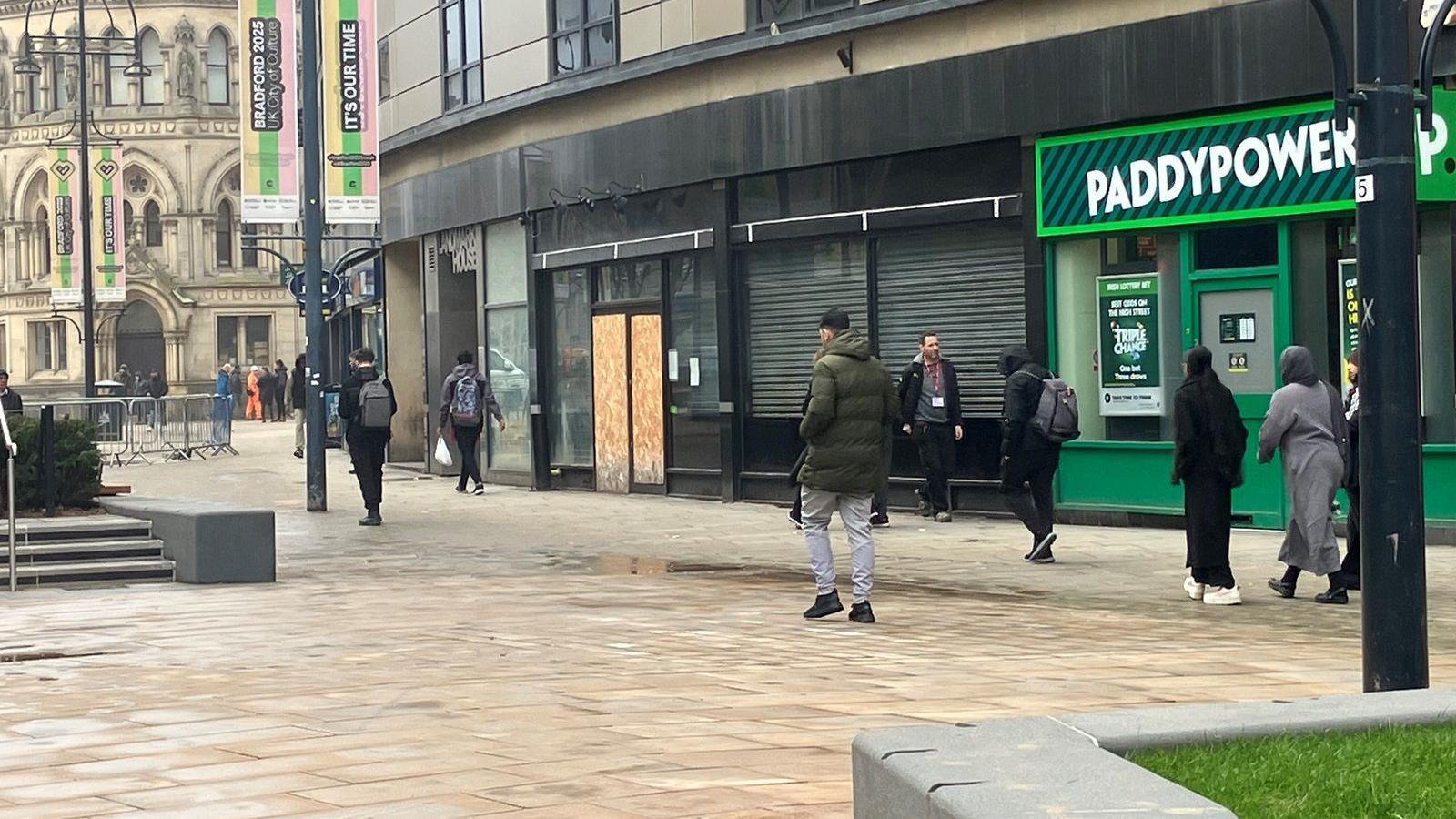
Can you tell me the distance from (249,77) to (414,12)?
4.45 meters

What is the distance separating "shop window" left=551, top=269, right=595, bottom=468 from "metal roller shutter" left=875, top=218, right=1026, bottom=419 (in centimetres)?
597

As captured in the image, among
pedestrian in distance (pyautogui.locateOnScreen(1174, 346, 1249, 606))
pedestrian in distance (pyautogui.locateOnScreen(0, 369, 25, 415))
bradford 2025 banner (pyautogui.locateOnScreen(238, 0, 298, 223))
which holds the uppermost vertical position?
bradford 2025 banner (pyautogui.locateOnScreen(238, 0, 298, 223))

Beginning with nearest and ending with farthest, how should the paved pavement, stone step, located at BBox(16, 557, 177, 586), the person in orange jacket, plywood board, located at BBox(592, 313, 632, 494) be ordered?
1. the paved pavement
2. stone step, located at BBox(16, 557, 177, 586)
3. plywood board, located at BBox(592, 313, 632, 494)
4. the person in orange jacket

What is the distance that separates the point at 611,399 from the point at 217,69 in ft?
185

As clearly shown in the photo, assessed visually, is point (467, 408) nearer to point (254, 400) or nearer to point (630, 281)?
point (630, 281)

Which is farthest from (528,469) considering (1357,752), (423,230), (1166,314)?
(1357,752)

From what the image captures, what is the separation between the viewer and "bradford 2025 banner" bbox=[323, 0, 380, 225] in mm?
26656

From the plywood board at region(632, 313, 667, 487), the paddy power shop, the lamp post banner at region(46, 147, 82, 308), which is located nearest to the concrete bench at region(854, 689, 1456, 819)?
the paddy power shop

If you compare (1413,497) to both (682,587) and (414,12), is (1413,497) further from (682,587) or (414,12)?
(414,12)

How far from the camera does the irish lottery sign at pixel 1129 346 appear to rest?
1831cm

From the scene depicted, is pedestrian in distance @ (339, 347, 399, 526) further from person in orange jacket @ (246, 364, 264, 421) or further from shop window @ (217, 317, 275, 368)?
shop window @ (217, 317, 275, 368)

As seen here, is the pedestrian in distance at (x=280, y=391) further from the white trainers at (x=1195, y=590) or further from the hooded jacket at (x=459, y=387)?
the white trainers at (x=1195, y=590)

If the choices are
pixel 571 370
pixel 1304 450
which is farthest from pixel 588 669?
pixel 571 370

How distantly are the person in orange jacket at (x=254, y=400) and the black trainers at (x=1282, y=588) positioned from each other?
171 ft
